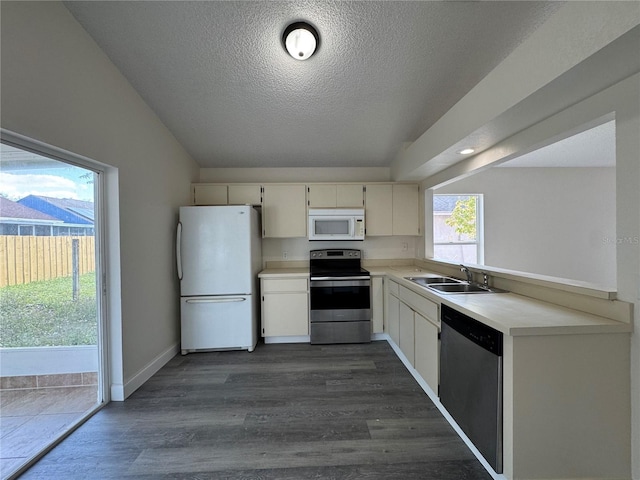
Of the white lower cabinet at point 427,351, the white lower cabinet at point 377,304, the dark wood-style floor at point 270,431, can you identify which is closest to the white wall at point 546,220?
the white lower cabinet at point 377,304

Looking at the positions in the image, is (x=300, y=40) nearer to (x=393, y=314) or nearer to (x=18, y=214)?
(x=18, y=214)

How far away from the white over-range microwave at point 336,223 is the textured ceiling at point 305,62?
922 millimetres

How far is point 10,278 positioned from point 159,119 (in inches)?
75.5

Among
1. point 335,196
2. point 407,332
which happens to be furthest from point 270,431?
point 335,196

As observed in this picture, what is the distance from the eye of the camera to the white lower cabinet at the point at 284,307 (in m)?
3.25

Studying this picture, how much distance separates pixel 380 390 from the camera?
2.26 m

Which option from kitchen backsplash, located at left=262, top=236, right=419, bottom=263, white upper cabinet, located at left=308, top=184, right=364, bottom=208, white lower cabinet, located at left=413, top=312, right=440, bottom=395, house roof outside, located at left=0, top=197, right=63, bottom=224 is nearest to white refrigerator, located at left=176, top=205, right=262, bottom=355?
kitchen backsplash, located at left=262, top=236, right=419, bottom=263

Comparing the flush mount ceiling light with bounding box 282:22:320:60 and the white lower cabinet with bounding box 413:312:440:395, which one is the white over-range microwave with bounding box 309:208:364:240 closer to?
the white lower cabinet with bounding box 413:312:440:395

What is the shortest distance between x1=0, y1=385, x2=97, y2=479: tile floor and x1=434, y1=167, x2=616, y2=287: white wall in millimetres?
4902

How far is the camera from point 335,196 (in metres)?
3.54

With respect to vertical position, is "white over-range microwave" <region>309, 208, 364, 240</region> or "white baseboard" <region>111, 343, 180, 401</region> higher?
"white over-range microwave" <region>309, 208, 364, 240</region>

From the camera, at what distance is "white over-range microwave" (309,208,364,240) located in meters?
3.44

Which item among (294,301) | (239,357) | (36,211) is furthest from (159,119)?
(239,357)

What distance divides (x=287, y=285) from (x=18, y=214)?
91.8 inches
